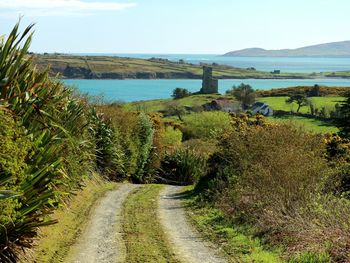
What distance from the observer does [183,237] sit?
1419 centimetres

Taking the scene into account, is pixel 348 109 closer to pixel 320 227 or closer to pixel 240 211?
pixel 240 211

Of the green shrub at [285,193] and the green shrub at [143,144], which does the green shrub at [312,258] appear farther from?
the green shrub at [143,144]

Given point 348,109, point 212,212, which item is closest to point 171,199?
point 212,212

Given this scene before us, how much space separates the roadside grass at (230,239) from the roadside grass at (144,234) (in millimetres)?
1358

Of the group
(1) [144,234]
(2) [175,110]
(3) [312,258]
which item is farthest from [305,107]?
(3) [312,258]

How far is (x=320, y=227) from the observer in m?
12.4

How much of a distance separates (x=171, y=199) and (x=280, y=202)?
927 centimetres

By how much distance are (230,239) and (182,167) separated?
26.8 m

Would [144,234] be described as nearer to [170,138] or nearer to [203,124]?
[170,138]

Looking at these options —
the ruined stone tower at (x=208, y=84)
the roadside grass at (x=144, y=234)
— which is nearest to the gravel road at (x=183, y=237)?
the roadside grass at (x=144, y=234)

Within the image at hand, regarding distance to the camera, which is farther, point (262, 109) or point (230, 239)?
point (262, 109)

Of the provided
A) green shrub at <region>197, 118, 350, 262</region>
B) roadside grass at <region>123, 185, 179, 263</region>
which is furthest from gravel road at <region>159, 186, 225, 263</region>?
green shrub at <region>197, 118, 350, 262</region>

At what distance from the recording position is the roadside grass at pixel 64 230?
11383mm

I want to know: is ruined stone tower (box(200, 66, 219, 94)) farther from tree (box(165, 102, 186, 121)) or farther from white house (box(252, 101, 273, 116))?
white house (box(252, 101, 273, 116))
